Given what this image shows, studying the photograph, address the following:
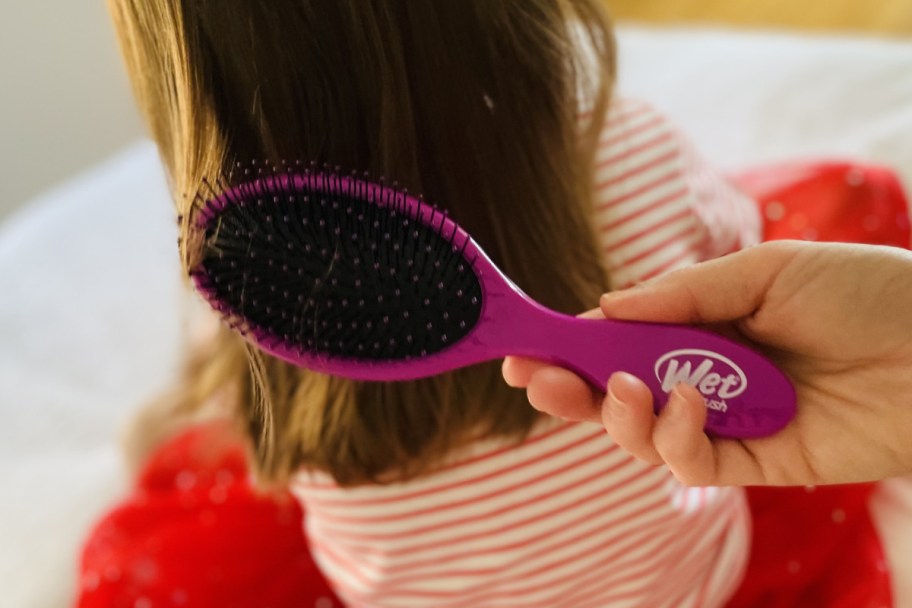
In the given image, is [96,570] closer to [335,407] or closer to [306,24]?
[335,407]

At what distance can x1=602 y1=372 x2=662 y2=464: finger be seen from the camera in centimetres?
40

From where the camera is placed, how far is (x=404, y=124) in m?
0.45

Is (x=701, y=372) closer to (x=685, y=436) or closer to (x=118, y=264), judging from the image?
(x=685, y=436)

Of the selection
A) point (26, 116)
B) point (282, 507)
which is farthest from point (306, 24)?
point (26, 116)

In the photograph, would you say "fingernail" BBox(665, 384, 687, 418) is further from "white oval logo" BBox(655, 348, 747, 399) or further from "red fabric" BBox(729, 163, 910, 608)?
"red fabric" BBox(729, 163, 910, 608)

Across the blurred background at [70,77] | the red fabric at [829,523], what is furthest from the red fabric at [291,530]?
the blurred background at [70,77]

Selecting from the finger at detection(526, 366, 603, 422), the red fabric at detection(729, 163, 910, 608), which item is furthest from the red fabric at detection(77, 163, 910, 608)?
the finger at detection(526, 366, 603, 422)

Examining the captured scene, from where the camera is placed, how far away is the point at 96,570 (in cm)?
69

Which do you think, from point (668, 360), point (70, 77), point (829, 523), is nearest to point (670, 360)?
point (668, 360)

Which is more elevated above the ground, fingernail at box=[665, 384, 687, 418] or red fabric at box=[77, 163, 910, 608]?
fingernail at box=[665, 384, 687, 418]

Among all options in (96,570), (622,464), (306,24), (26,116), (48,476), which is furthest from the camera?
(26,116)

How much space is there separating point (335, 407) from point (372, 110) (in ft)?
0.59

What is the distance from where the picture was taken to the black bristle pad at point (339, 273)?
0.41 meters

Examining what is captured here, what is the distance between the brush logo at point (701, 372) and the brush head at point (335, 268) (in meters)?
0.09
